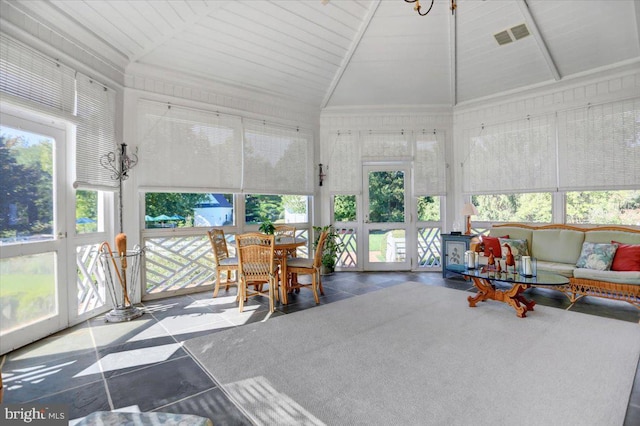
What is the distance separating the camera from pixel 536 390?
2010mm

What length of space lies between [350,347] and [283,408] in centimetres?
94

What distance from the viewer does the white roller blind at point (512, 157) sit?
194 inches

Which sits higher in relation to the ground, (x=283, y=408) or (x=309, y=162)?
(x=309, y=162)

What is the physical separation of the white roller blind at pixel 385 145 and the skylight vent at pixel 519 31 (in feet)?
7.09

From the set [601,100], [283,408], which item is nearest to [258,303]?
[283,408]

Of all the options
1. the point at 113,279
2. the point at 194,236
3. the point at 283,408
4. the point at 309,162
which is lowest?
the point at 283,408

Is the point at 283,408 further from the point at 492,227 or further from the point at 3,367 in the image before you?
the point at 492,227

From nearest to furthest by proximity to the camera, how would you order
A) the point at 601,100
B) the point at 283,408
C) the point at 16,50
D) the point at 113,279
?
the point at 283,408
the point at 16,50
the point at 113,279
the point at 601,100

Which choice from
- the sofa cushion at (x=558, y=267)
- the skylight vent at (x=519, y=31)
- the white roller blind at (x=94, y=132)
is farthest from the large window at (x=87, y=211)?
the skylight vent at (x=519, y=31)

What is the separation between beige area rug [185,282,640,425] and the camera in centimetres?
183

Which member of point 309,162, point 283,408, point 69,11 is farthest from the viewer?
point 309,162

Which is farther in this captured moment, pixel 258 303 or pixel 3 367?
pixel 258 303

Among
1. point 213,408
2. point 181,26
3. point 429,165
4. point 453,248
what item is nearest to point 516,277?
point 453,248

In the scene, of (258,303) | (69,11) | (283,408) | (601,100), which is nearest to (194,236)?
(258,303)
